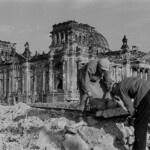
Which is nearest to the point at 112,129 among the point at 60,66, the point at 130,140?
the point at 130,140

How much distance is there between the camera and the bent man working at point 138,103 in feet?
26.0

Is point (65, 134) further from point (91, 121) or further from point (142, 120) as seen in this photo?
point (142, 120)

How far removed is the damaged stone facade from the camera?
157 ft

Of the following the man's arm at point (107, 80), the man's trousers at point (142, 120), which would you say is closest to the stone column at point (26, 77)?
the man's arm at point (107, 80)

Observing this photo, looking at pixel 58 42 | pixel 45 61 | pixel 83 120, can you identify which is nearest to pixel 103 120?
pixel 83 120

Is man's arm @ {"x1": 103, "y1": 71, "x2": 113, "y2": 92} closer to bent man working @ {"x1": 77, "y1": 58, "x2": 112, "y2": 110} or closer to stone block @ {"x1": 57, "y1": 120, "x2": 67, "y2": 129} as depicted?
bent man working @ {"x1": 77, "y1": 58, "x2": 112, "y2": 110}

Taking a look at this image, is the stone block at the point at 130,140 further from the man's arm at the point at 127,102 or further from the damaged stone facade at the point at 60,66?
the damaged stone facade at the point at 60,66

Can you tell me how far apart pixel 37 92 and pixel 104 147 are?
44.8 m

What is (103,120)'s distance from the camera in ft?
32.8

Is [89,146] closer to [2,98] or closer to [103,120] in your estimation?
[103,120]

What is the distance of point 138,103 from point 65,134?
2.23 metres

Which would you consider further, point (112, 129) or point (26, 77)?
point (26, 77)

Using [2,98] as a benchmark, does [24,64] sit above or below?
above

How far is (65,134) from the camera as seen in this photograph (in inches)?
360
